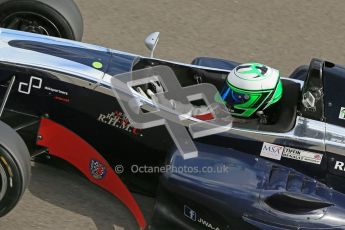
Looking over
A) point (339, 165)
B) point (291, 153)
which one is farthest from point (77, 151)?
point (339, 165)

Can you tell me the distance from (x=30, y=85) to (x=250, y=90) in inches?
71.0

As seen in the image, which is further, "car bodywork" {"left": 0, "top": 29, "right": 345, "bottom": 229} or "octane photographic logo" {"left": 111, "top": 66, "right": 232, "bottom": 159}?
"octane photographic logo" {"left": 111, "top": 66, "right": 232, "bottom": 159}

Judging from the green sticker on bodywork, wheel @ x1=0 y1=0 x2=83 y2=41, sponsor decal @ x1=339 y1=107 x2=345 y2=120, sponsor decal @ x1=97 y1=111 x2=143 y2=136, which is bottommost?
sponsor decal @ x1=97 y1=111 x2=143 y2=136

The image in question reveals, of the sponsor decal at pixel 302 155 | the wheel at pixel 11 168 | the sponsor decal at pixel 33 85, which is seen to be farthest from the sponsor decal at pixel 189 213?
the sponsor decal at pixel 33 85

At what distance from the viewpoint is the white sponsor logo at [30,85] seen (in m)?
6.30

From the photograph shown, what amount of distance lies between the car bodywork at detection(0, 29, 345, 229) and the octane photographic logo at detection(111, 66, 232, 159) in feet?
0.19

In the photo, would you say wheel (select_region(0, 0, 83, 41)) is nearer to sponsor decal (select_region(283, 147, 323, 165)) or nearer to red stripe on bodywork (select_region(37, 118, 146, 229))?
red stripe on bodywork (select_region(37, 118, 146, 229))

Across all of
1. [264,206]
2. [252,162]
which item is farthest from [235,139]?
[264,206]

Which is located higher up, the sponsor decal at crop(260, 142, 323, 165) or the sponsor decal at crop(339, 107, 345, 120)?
the sponsor decal at crop(339, 107, 345, 120)

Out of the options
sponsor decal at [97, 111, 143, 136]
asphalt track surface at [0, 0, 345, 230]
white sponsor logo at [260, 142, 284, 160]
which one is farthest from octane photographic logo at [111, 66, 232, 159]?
asphalt track surface at [0, 0, 345, 230]

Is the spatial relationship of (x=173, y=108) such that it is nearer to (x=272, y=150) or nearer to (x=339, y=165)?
(x=272, y=150)

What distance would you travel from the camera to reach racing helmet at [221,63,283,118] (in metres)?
6.21

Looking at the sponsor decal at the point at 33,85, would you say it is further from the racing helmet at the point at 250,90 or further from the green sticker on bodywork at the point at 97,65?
the racing helmet at the point at 250,90

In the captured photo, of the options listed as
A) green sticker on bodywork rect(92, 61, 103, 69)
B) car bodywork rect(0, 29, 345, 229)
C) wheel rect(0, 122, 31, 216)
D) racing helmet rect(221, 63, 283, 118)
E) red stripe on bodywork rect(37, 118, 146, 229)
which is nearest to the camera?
wheel rect(0, 122, 31, 216)
